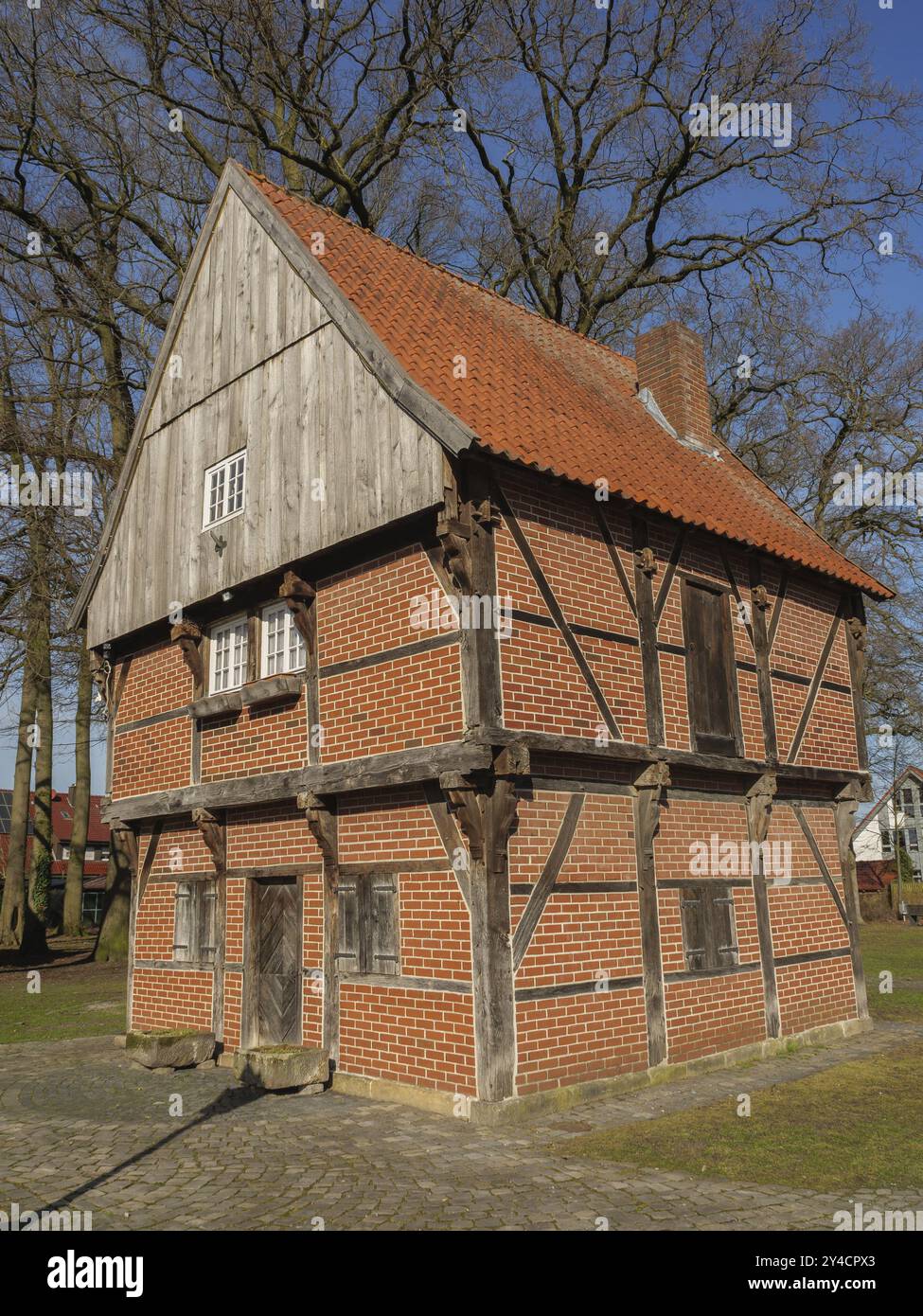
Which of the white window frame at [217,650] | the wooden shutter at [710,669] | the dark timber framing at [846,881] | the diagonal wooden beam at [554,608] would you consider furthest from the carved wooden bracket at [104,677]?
the dark timber framing at [846,881]

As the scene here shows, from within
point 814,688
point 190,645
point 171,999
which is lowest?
point 171,999

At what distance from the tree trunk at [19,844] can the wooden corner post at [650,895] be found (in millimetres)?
17610

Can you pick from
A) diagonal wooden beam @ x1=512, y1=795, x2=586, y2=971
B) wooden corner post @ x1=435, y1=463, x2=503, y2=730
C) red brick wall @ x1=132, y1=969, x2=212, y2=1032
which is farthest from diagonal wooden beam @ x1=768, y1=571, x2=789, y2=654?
red brick wall @ x1=132, y1=969, x2=212, y2=1032

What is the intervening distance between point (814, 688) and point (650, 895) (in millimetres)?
4735

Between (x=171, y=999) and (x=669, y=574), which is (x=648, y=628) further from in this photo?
(x=171, y=999)

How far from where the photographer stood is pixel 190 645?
12773 millimetres

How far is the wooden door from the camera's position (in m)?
11.2

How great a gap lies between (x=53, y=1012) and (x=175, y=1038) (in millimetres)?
6226

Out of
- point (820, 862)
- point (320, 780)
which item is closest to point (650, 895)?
point (320, 780)

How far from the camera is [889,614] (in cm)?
2333

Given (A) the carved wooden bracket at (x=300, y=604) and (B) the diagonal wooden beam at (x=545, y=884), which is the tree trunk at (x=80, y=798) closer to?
(A) the carved wooden bracket at (x=300, y=604)

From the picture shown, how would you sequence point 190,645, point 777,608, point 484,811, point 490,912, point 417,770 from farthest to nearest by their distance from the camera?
point 777,608, point 190,645, point 417,770, point 484,811, point 490,912

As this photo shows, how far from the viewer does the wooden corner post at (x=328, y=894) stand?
10.4 m

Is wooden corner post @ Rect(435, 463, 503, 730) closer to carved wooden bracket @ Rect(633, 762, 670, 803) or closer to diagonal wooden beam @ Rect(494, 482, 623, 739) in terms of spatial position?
diagonal wooden beam @ Rect(494, 482, 623, 739)
